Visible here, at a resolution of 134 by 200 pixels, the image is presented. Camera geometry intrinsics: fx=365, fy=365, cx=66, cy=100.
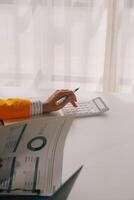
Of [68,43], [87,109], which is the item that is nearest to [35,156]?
[87,109]

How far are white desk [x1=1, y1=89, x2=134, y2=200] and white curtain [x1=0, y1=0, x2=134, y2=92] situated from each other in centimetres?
77

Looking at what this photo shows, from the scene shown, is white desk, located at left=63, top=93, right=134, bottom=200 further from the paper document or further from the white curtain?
the white curtain

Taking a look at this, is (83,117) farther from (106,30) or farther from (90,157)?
(106,30)

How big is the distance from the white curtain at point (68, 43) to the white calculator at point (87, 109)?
31.0 inches

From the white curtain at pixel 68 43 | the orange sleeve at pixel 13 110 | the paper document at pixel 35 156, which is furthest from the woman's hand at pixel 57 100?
the white curtain at pixel 68 43

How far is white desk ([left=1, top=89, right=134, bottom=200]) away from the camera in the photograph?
0.80 m

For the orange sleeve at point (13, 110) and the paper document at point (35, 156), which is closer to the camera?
the paper document at point (35, 156)

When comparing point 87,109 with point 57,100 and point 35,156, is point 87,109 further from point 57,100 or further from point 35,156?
point 35,156

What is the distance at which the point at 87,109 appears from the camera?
3.74ft

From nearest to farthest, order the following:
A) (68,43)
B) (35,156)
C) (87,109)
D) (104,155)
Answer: (35,156)
(104,155)
(87,109)
(68,43)

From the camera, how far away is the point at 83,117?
111 centimetres

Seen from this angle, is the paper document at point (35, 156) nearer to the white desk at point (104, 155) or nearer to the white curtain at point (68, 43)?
the white desk at point (104, 155)

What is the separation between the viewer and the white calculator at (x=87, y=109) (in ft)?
3.66

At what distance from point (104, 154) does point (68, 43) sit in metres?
1.13
